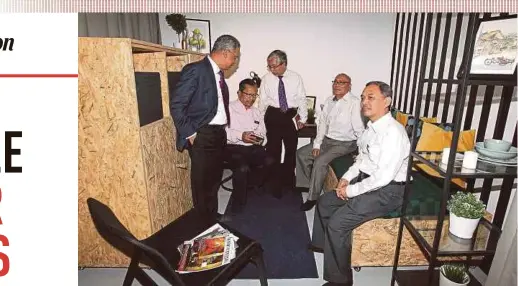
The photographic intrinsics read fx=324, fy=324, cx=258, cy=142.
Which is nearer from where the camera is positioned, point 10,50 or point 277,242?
point 10,50

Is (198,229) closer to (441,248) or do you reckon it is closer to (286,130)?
(441,248)

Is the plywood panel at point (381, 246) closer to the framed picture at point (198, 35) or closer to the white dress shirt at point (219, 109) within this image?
the white dress shirt at point (219, 109)

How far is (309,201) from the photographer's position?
3125mm

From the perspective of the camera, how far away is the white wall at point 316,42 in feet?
13.3

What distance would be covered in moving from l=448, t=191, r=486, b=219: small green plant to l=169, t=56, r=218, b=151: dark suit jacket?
1664 mm

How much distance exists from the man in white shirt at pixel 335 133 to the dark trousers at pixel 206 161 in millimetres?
975

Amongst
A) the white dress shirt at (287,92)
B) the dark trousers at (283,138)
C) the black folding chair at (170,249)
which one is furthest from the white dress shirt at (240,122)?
the black folding chair at (170,249)

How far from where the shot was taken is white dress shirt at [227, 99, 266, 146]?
329cm

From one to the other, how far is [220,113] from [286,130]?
122 cm

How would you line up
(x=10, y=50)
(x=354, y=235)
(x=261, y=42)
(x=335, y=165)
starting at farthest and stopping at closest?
1. (x=261, y=42)
2. (x=335, y=165)
3. (x=354, y=235)
4. (x=10, y=50)

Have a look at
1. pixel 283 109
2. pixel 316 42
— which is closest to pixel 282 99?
pixel 283 109

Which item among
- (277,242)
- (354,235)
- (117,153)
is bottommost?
(277,242)

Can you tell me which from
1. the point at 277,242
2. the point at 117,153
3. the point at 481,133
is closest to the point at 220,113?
the point at 117,153

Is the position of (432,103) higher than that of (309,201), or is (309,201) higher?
(432,103)
